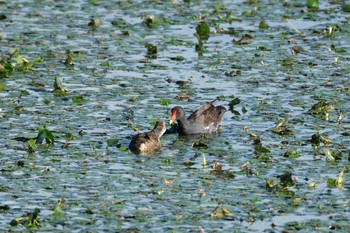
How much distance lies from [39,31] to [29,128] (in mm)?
6806

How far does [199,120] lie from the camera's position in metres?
16.3

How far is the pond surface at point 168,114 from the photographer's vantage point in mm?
12398

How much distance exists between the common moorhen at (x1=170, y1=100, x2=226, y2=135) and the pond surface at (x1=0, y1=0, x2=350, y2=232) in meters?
0.24

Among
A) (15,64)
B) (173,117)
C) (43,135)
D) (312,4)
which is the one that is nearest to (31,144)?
(43,135)

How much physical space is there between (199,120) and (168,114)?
712mm

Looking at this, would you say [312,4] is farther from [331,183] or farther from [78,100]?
[331,183]

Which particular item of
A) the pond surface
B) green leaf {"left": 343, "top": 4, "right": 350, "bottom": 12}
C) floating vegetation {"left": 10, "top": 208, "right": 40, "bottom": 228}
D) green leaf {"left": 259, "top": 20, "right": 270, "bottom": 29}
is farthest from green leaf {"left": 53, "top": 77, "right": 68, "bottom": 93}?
green leaf {"left": 343, "top": 4, "right": 350, "bottom": 12}

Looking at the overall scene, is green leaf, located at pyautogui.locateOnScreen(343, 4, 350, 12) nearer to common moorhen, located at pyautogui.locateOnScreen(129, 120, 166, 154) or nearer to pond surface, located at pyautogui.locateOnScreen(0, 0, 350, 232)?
pond surface, located at pyautogui.locateOnScreen(0, 0, 350, 232)

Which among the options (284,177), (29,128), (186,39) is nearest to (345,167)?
(284,177)

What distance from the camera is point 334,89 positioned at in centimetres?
1822

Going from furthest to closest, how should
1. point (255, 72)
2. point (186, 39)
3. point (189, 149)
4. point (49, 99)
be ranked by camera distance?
point (186, 39), point (255, 72), point (49, 99), point (189, 149)

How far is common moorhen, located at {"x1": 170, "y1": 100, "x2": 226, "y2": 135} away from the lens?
52.9ft

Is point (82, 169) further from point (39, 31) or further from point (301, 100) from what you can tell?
point (39, 31)

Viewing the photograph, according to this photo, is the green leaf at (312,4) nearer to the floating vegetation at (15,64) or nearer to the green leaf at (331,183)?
the floating vegetation at (15,64)
